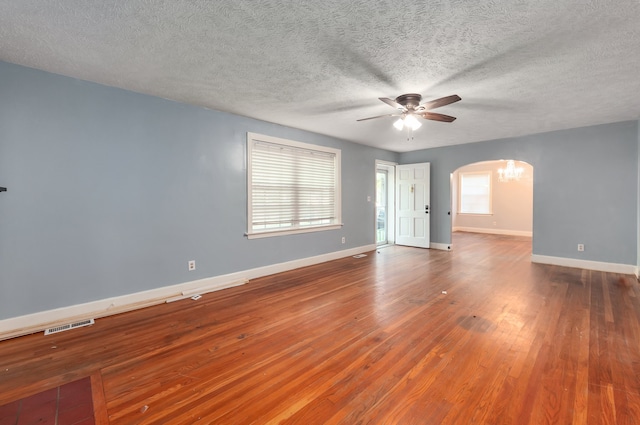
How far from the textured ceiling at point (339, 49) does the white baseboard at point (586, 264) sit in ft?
8.22

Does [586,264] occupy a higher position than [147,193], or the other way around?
[147,193]

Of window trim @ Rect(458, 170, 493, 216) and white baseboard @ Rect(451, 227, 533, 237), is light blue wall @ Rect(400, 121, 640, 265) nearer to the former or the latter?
white baseboard @ Rect(451, 227, 533, 237)

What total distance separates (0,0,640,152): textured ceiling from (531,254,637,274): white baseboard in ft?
8.22

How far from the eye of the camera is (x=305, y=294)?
3668 mm

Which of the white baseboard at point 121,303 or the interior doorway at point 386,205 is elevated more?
the interior doorway at point 386,205

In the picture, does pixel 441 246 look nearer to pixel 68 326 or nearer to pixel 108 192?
pixel 108 192

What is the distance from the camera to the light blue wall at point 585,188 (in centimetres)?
457

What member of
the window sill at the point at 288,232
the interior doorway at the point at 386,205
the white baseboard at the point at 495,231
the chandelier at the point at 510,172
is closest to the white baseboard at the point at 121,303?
the window sill at the point at 288,232

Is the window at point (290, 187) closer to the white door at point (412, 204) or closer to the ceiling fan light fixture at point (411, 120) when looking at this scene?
the ceiling fan light fixture at point (411, 120)

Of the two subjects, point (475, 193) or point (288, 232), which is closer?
point (288, 232)

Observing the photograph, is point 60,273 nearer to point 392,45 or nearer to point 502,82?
point 392,45

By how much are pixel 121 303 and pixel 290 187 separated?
2872 mm

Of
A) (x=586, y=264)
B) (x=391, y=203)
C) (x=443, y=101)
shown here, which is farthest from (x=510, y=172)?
(x=443, y=101)

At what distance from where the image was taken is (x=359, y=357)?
2.22 m
